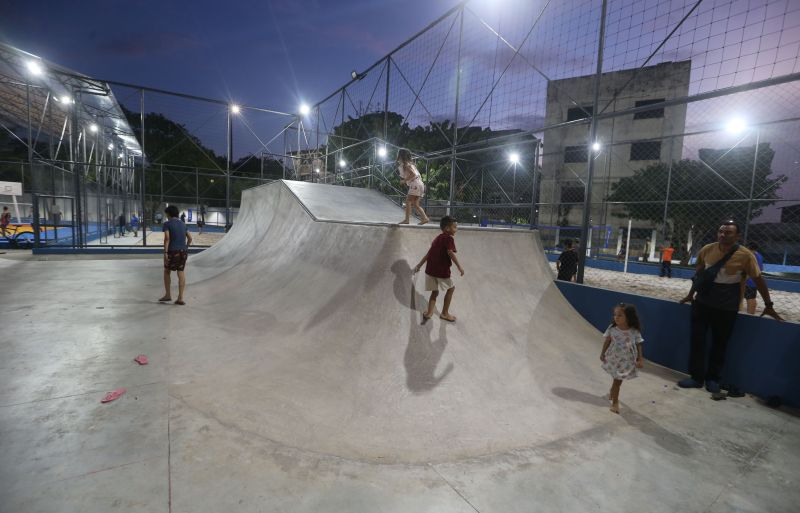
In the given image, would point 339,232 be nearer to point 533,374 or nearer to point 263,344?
point 263,344

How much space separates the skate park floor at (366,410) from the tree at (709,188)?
8730 mm

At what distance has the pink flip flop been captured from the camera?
3.20 m

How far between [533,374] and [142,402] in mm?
3800

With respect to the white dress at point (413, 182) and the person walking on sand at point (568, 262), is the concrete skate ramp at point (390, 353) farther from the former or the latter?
the white dress at point (413, 182)

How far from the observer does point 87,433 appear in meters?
2.72

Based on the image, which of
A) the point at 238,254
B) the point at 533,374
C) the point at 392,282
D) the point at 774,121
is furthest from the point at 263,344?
the point at 774,121

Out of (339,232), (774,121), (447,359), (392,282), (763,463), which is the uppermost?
(774,121)

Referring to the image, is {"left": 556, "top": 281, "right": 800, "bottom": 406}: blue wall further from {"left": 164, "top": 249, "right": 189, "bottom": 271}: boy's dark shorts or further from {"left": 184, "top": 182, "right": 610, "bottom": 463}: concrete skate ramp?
{"left": 164, "top": 249, "right": 189, "bottom": 271}: boy's dark shorts

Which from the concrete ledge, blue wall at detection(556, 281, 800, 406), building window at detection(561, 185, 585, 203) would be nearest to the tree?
building window at detection(561, 185, 585, 203)

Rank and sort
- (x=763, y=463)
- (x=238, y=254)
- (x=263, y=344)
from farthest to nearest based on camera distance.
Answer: (x=238, y=254), (x=263, y=344), (x=763, y=463)

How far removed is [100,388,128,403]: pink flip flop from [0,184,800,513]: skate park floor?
1.8 inches

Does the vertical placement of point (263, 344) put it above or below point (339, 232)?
below

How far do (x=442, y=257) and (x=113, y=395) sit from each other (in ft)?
11.3

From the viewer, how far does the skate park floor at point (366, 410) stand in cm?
235
